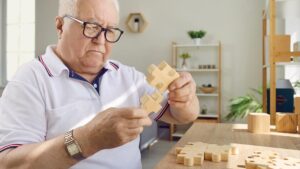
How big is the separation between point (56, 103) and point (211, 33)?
454 centimetres

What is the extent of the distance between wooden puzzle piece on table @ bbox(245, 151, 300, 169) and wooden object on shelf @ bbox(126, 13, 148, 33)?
4.66m

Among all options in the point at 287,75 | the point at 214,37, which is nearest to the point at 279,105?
the point at 287,75

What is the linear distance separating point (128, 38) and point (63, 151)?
5031 millimetres

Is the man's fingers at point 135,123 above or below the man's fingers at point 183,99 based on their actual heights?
below

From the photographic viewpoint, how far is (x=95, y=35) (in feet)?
3.69

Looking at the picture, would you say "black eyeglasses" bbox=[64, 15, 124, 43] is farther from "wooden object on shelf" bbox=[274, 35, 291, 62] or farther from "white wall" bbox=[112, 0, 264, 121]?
"white wall" bbox=[112, 0, 264, 121]

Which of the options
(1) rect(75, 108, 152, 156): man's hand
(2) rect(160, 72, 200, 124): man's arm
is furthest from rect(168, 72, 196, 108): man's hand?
(1) rect(75, 108, 152, 156): man's hand

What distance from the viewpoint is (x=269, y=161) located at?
107 cm

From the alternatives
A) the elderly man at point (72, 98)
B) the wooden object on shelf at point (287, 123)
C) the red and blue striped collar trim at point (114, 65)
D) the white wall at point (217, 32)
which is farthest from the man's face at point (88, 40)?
the white wall at point (217, 32)

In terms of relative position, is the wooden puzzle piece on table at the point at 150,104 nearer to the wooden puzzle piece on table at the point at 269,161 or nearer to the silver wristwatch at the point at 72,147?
the silver wristwatch at the point at 72,147

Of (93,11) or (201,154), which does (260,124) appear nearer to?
(201,154)

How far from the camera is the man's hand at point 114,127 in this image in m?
0.77

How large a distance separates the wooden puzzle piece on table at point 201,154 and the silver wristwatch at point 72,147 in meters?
0.37

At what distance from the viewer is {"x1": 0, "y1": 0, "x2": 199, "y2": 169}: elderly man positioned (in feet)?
2.98
